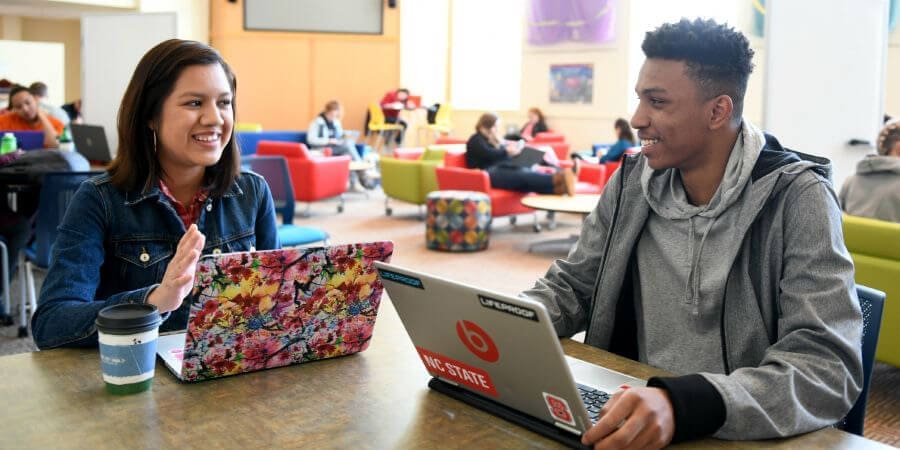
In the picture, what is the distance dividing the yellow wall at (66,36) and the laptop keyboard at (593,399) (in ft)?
65.1

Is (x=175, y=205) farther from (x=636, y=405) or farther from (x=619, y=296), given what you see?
(x=636, y=405)

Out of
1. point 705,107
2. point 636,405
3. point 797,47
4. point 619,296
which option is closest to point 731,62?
point 705,107

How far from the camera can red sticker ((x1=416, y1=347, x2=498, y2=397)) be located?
142 centimetres

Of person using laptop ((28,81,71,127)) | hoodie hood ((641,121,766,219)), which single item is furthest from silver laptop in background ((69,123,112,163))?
hoodie hood ((641,121,766,219))

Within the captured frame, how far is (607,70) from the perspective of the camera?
13867mm

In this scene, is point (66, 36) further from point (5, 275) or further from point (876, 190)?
point (876, 190)

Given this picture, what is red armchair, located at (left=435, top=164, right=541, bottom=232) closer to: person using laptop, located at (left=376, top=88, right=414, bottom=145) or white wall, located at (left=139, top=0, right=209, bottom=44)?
person using laptop, located at (left=376, top=88, right=414, bottom=145)

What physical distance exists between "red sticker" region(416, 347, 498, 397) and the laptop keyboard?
151 millimetres

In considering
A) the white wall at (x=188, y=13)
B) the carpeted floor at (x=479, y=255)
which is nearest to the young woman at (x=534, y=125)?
the carpeted floor at (x=479, y=255)

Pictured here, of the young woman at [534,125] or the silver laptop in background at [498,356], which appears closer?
the silver laptop in background at [498,356]

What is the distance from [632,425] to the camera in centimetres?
126

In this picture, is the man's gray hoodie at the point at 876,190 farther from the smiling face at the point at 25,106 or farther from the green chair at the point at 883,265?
the smiling face at the point at 25,106

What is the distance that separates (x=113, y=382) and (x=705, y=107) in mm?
1211

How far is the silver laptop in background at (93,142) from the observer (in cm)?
657
